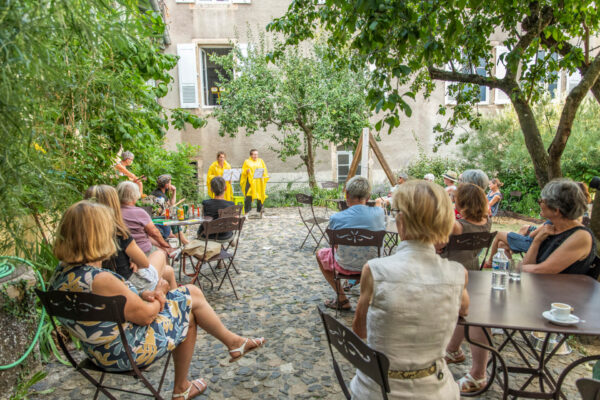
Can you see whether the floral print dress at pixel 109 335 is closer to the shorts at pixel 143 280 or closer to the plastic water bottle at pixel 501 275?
the shorts at pixel 143 280

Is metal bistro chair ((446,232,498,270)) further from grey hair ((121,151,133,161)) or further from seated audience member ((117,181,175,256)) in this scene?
grey hair ((121,151,133,161))

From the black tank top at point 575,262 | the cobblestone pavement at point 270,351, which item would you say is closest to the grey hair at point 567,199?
the black tank top at point 575,262

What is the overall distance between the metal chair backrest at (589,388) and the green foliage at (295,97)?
11.1 metres

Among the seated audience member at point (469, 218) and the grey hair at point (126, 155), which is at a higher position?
the grey hair at point (126, 155)

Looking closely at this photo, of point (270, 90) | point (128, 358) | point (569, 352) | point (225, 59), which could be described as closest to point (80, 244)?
point (128, 358)

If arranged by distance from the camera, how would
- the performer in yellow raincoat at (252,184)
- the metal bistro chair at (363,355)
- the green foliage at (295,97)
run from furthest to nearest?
the green foliage at (295,97)
the performer in yellow raincoat at (252,184)
the metal bistro chair at (363,355)

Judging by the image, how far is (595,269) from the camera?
291 centimetres

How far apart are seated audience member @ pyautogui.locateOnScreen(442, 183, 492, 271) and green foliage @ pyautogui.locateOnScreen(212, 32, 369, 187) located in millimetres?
8699

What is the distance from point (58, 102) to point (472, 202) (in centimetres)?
345

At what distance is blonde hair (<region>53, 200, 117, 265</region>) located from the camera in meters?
2.14

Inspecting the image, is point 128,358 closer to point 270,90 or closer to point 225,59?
point 270,90

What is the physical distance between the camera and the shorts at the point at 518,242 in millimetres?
4539

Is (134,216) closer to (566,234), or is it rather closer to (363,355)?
(363,355)

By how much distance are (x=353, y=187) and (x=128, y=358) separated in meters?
2.58
